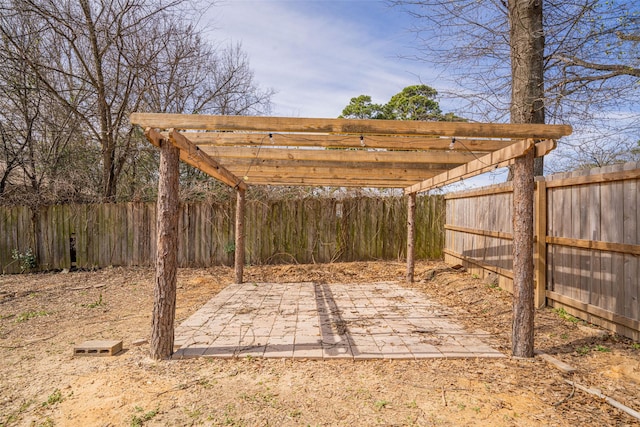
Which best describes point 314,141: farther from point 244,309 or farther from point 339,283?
point 339,283

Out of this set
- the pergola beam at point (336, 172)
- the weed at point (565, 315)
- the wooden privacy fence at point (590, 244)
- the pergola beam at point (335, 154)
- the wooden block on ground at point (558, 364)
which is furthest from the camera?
the pergola beam at point (336, 172)

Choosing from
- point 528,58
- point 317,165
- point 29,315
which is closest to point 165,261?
point 317,165

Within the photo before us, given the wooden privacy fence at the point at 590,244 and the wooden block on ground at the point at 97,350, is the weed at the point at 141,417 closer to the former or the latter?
the wooden block on ground at the point at 97,350

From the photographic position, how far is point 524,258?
3535 millimetres

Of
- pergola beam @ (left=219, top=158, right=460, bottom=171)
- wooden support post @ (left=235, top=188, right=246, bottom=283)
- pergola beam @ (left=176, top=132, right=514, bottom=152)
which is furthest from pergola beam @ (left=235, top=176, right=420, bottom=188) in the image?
pergola beam @ (left=176, top=132, right=514, bottom=152)

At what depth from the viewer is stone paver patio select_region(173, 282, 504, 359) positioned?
366cm

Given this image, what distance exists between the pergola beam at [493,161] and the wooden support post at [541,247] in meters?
Result: 1.03

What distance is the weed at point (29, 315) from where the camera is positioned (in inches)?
195

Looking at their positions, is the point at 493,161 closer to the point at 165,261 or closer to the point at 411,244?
the point at 165,261

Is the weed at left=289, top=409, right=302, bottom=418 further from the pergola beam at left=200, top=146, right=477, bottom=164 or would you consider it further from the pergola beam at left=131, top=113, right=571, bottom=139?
the pergola beam at left=200, top=146, right=477, bottom=164

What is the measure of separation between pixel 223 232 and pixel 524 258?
23.0ft

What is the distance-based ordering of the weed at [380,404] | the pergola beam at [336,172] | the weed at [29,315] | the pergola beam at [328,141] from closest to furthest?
the weed at [380,404] → the pergola beam at [328,141] → the weed at [29,315] → the pergola beam at [336,172]

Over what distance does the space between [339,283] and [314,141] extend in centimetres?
437

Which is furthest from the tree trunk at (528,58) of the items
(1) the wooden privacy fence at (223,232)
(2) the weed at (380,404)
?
(2) the weed at (380,404)
